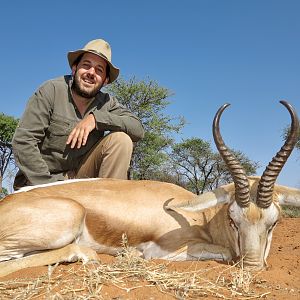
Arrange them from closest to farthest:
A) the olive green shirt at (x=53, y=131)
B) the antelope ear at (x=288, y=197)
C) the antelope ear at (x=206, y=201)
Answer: the antelope ear at (x=206, y=201) → the antelope ear at (x=288, y=197) → the olive green shirt at (x=53, y=131)

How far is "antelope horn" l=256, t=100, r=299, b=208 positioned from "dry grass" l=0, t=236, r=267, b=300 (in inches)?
27.5

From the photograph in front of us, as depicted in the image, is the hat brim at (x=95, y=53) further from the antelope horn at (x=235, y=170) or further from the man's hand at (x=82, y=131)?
the antelope horn at (x=235, y=170)

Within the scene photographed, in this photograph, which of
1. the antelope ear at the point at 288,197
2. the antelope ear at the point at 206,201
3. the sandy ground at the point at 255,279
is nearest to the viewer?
the sandy ground at the point at 255,279

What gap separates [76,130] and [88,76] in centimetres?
73

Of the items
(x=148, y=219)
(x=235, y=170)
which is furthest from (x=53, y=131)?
(x=235, y=170)

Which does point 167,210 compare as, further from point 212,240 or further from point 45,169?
point 45,169

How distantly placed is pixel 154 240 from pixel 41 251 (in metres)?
0.94

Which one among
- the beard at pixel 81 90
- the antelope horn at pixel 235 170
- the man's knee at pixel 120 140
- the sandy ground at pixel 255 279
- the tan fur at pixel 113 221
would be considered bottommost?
the sandy ground at pixel 255 279

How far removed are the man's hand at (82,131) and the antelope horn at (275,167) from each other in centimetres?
198

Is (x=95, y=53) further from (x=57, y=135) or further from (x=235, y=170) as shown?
(x=235, y=170)

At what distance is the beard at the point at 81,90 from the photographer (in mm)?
4965

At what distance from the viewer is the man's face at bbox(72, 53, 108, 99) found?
16.3 feet

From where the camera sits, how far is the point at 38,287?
251 cm

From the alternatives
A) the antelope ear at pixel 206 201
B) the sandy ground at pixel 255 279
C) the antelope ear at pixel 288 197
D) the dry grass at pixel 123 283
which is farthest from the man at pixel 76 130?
the dry grass at pixel 123 283
